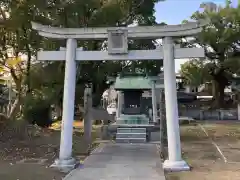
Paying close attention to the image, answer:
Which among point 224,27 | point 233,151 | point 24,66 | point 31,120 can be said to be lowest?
point 233,151

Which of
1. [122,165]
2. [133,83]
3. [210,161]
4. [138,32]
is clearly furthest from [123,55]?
[133,83]

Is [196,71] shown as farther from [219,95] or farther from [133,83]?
[133,83]

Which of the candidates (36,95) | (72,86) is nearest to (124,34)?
(72,86)

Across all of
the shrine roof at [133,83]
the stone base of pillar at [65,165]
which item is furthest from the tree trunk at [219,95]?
the stone base of pillar at [65,165]

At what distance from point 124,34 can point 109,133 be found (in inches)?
307

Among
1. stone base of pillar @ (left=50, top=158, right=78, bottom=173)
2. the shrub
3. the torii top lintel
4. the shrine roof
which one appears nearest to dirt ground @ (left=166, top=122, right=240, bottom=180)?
stone base of pillar @ (left=50, top=158, right=78, bottom=173)

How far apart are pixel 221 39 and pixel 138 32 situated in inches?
950

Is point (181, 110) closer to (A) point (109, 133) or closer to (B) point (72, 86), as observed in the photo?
(A) point (109, 133)

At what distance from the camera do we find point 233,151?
464 inches

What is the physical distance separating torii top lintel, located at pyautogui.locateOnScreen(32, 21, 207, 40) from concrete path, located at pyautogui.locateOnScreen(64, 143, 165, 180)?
396 cm

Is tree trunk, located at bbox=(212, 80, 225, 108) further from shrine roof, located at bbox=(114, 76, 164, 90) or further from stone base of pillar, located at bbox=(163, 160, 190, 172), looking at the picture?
stone base of pillar, located at bbox=(163, 160, 190, 172)

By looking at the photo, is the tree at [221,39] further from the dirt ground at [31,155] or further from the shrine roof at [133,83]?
the dirt ground at [31,155]

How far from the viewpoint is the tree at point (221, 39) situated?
30328mm

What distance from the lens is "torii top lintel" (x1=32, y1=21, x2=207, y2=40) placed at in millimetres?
9094
